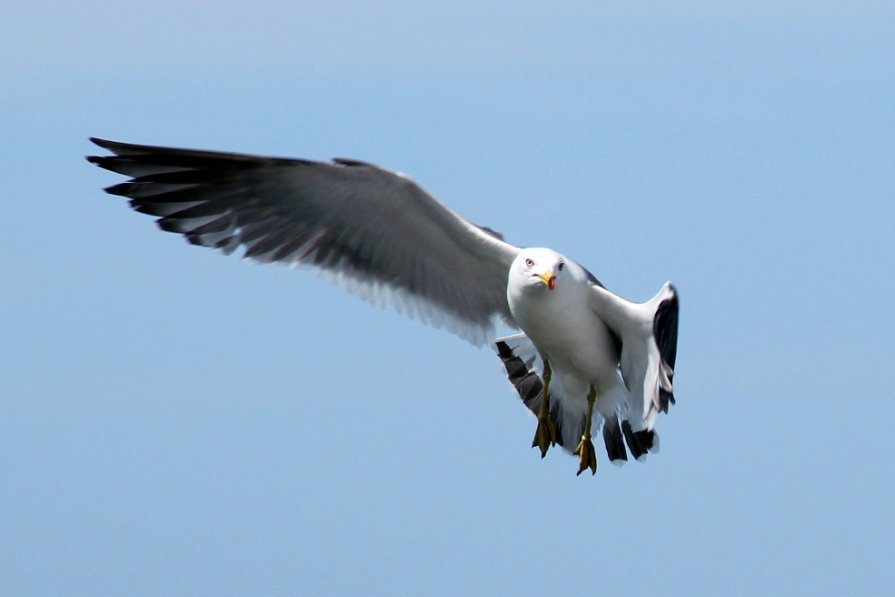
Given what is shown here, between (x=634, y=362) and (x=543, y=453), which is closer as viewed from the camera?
(x=634, y=362)

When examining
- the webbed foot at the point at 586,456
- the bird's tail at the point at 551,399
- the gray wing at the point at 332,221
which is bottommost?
the webbed foot at the point at 586,456

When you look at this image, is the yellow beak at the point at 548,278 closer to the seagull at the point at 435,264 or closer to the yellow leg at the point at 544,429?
the seagull at the point at 435,264

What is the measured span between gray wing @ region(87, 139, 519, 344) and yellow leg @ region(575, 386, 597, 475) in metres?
0.77

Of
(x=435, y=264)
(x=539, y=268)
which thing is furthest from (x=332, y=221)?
(x=539, y=268)

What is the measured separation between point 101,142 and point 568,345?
2899 mm

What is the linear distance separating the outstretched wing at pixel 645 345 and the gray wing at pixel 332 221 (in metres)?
0.70

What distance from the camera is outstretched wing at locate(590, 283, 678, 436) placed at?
29.5ft

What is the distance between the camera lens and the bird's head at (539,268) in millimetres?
9016

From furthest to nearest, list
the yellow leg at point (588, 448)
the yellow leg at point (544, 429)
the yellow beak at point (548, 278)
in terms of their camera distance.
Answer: the yellow leg at point (544, 429), the yellow leg at point (588, 448), the yellow beak at point (548, 278)

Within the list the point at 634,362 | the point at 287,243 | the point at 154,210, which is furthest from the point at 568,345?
the point at 154,210

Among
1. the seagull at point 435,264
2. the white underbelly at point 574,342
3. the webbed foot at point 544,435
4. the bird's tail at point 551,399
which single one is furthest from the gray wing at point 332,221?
the webbed foot at point 544,435

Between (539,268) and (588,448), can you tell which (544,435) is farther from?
(539,268)

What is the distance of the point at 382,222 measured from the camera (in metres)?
9.69

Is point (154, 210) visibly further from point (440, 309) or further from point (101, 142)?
point (440, 309)
